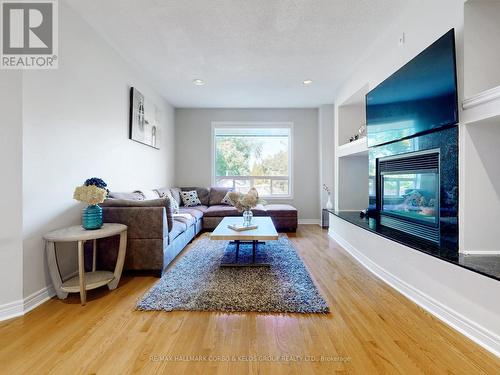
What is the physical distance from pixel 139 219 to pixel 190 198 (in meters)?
2.57

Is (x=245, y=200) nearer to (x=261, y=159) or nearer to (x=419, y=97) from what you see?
(x=419, y=97)

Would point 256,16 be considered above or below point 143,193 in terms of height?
above

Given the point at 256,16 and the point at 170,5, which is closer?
the point at 170,5

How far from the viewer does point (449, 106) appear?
177 cm

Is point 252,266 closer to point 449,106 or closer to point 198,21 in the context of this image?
point 449,106

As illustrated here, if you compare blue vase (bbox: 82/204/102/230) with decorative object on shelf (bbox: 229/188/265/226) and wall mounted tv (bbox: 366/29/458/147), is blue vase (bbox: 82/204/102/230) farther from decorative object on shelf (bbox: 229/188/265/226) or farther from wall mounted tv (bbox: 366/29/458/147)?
wall mounted tv (bbox: 366/29/458/147)

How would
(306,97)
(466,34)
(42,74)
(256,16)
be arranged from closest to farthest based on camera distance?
(466,34) → (42,74) → (256,16) → (306,97)

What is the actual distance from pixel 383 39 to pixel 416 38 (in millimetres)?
583

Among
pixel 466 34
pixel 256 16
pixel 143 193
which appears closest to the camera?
pixel 466 34

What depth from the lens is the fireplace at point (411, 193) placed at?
6.75 feet

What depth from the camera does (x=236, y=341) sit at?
1477 mm

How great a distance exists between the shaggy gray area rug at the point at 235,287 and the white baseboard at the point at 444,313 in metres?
0.76

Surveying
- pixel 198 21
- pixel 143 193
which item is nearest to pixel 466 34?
pixel 198 21

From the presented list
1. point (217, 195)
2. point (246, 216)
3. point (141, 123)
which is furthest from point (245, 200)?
point (217, 195)
